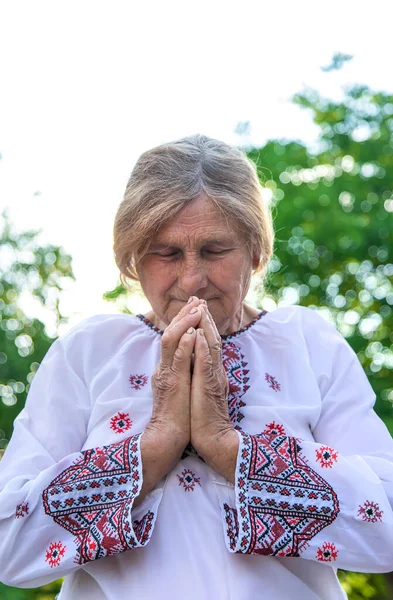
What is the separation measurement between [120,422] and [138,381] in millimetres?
163

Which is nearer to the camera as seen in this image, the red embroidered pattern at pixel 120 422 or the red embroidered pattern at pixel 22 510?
the red embroidered pattern at pixel 22 510

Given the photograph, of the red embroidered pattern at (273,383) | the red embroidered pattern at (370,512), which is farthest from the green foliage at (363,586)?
the red embroidered pattern at (370,512)

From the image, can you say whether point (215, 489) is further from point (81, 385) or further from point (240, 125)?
point (240, 125)

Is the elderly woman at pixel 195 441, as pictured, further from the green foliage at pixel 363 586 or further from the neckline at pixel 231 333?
the green foliage at pixel 363 586

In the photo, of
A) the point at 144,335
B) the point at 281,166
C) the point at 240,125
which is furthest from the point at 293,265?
the point at 144,335

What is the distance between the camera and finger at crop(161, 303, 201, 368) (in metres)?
2.07

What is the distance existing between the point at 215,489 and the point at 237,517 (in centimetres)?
11

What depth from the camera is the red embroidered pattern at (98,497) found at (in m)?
1.91

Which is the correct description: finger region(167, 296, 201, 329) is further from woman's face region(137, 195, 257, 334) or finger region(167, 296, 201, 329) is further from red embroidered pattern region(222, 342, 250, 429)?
red embroidered pattern region(222, 342, 250, 429)

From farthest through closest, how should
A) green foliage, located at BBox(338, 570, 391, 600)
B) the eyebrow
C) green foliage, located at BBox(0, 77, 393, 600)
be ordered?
1. green foliage, located at BBox(0, 77, 393, 600)
2. green foliage, located at BBox(338, 570, 391, 600)
3. the eyebrow

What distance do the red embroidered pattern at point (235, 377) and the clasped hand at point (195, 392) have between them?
0.31ft

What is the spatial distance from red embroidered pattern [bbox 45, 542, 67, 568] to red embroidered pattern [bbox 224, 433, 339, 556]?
0.43 meters

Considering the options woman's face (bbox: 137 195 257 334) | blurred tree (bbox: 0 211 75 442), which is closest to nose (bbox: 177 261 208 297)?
woman's face (bbox: 137 195 257 334)

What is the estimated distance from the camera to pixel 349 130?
8938 mm
